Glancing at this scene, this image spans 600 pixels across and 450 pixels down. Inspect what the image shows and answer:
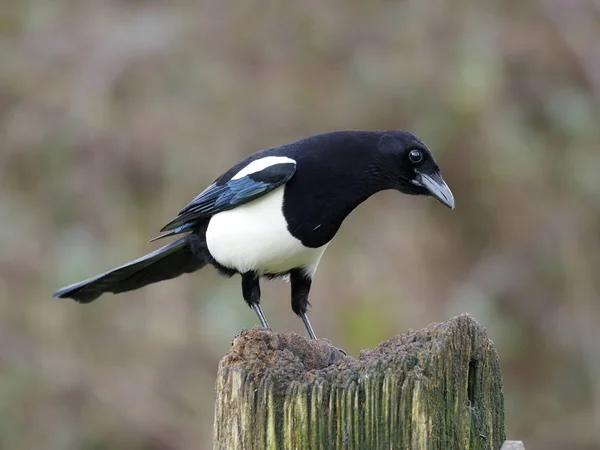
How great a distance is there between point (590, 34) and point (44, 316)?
501 cm

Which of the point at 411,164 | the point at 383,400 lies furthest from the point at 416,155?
the point at 383,400

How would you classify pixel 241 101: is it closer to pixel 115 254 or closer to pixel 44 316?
pixel 115 254

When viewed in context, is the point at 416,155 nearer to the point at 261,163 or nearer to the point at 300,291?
the point at 261,163

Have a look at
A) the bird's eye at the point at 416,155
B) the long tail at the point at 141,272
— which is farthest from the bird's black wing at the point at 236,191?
the bird's eye at the point at 416,155

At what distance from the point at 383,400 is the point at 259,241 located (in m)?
1.80

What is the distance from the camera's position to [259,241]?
356 centimetres

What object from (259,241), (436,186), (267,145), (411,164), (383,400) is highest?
(267,145)

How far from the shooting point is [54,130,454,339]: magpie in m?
3.51

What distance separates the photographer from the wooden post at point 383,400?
1797mm

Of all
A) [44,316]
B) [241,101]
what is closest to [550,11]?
[241,101]

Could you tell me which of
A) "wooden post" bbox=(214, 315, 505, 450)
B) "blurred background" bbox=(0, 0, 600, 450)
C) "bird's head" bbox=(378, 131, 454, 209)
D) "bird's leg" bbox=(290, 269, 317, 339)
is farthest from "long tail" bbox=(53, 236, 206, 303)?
"wooden post" bbox=(214, 315, 505, 450)

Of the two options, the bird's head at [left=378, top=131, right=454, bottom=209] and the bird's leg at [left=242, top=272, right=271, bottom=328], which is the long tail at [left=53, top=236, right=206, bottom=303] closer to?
the bird's leg at [left=242, top=272, right=271, bottom=328]

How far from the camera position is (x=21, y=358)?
244 inches

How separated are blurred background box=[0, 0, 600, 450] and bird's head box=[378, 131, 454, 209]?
2650 millimetres
